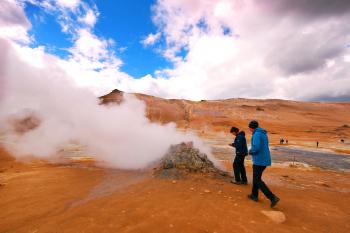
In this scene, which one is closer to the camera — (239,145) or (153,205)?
(153,205)

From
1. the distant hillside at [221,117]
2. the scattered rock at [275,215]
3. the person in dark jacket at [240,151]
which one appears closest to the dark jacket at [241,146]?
the person in dark jacket at [240,151]

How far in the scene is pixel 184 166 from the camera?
878 centimetres

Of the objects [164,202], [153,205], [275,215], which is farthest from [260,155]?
[153,205]

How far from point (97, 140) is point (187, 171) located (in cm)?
872

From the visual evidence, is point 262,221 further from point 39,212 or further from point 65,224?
point 39,212

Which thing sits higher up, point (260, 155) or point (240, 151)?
point (260, 155)

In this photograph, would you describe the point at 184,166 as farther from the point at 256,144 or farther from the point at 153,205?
the point at 256,144

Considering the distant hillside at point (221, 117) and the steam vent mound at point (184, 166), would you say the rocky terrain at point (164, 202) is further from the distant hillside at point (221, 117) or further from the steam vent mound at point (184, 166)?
the distant hillside at point (221, 117)

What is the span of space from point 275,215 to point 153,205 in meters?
2.63

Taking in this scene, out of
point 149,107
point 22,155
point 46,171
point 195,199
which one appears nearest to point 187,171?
point 195,199

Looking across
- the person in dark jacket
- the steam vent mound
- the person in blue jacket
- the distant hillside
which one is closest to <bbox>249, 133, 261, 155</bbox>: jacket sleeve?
the person in blue jacket

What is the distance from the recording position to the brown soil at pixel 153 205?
177 inches

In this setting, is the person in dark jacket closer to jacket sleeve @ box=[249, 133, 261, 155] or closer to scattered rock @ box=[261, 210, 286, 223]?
jacket sleeve @ box=[249, 133, 261, 155]

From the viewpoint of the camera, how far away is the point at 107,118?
14.9m
